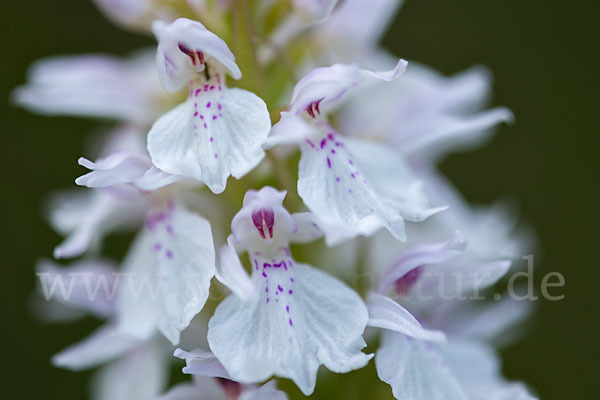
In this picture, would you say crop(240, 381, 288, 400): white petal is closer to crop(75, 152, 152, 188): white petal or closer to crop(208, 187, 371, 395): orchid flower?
crop(208, 187, 371, 395): orchid flower

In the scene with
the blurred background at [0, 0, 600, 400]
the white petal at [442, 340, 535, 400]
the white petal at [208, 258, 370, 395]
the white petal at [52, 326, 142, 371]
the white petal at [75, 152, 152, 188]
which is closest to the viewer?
the white petal at [208, 258, 370, 395]

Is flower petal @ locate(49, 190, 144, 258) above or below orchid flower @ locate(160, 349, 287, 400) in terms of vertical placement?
above

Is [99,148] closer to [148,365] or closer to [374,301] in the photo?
[148,365]

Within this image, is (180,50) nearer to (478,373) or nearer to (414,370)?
(414,370)

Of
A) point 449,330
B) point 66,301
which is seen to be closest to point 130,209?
point 66,301

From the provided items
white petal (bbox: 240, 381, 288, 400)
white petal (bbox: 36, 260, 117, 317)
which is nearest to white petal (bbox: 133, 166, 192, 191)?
white petal (bbox: 240, 381, 288, 400)

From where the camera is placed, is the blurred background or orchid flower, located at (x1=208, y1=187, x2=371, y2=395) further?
the blurred background

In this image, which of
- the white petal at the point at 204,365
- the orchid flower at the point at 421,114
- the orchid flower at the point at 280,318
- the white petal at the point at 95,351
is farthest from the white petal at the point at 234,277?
the orchid flower at the point at 421,114
